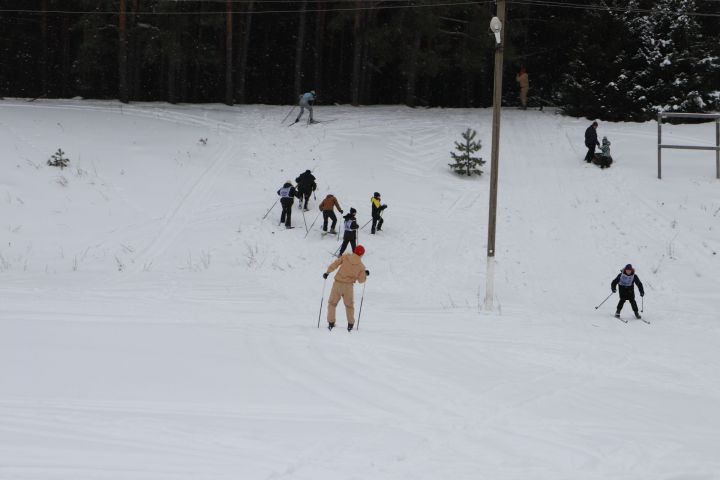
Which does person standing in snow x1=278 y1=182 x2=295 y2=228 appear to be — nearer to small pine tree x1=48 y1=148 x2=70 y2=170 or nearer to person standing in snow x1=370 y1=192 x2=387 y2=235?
person standing in snow x1=370 y1=192 x2=387 y2=235

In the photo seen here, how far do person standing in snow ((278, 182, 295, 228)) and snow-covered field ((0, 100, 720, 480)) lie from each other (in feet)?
1.41

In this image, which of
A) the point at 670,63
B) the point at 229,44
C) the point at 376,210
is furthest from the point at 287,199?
the point at 670,63

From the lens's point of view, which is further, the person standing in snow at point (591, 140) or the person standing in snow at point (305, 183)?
the person standing in snow at point (591, 140)

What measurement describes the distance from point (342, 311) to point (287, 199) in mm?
6002

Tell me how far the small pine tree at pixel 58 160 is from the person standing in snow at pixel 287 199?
825 cm

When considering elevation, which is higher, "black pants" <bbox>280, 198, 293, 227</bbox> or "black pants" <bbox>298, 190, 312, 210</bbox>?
"black pants" <bbox>298, 190, 312, 210</bbox>

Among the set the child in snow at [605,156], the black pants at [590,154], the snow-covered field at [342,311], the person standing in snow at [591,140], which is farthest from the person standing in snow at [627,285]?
the black pants at [590,154]

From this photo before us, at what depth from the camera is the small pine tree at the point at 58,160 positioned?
2445cm

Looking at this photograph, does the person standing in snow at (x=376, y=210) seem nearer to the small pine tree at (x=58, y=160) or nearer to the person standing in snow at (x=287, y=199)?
the person standing in snow at (x=287, y=199)

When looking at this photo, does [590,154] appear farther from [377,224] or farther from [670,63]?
[377,224]

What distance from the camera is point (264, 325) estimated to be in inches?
540

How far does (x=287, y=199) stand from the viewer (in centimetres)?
2070

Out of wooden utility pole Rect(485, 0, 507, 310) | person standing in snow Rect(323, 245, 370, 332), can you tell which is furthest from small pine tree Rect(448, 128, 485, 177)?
person standing in snow Rect(323, 245, 370, 332)

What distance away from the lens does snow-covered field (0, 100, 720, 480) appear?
848 centimetres
